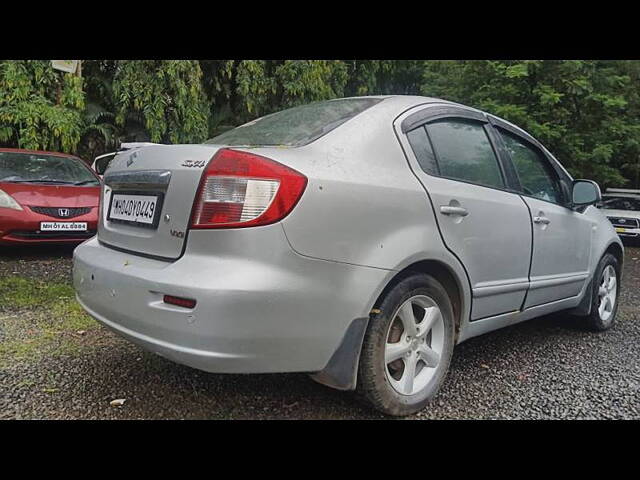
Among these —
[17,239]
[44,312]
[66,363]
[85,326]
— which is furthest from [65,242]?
[66,363]

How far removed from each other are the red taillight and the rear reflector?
0.28 meters

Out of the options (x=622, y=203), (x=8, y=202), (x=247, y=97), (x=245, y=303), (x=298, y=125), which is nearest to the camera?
(x=245, y=303)

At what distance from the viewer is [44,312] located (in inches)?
154

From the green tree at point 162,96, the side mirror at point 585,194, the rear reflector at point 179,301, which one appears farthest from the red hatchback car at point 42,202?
the side mirror at point 585,194

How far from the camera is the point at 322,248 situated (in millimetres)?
1980

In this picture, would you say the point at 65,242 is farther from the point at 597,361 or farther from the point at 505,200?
the point at 597,361

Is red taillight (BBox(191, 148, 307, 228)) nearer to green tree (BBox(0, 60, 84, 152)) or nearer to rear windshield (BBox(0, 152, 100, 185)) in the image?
rear windshield (BBox(0, 152, 100, 185))

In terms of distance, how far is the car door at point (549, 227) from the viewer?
10.4 feet

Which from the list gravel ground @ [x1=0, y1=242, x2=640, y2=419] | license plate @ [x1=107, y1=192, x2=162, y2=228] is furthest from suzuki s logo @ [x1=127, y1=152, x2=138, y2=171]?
gravel ground @ [x1=0, y1=242, x2=640, y2=419]

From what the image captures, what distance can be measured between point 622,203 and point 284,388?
466 inches

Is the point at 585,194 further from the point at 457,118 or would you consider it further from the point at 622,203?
the point at 622,203

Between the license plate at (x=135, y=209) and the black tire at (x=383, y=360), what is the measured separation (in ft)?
3.31

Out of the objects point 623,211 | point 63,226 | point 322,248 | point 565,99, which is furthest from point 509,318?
point 623,211

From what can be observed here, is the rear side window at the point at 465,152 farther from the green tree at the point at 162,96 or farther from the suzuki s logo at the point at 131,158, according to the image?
the green tree at the point at 162,96
